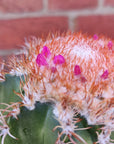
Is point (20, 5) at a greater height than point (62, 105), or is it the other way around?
point (20, 5)

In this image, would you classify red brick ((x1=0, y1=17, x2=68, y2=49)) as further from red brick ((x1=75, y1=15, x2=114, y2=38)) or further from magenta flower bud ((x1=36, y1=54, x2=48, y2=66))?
magenta flower bud ((x1=36, y1=54, x2=48, y2=66))

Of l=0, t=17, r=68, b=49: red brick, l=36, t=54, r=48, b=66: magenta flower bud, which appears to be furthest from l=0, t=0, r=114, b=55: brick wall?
l=36, t=54, r=48, b=66: magenta flower bud

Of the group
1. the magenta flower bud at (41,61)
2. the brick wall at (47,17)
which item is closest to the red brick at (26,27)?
the brick wall at (47,17)

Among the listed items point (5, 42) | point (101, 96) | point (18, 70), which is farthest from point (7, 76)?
point (5, 42)

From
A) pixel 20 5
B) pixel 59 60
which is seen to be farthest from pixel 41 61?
pixel 20 5

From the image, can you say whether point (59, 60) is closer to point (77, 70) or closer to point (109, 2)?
point (77, 70)

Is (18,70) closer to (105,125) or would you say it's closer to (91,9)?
(105,125)

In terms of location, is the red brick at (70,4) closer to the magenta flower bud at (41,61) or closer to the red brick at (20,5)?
the red brick at (20,5)
